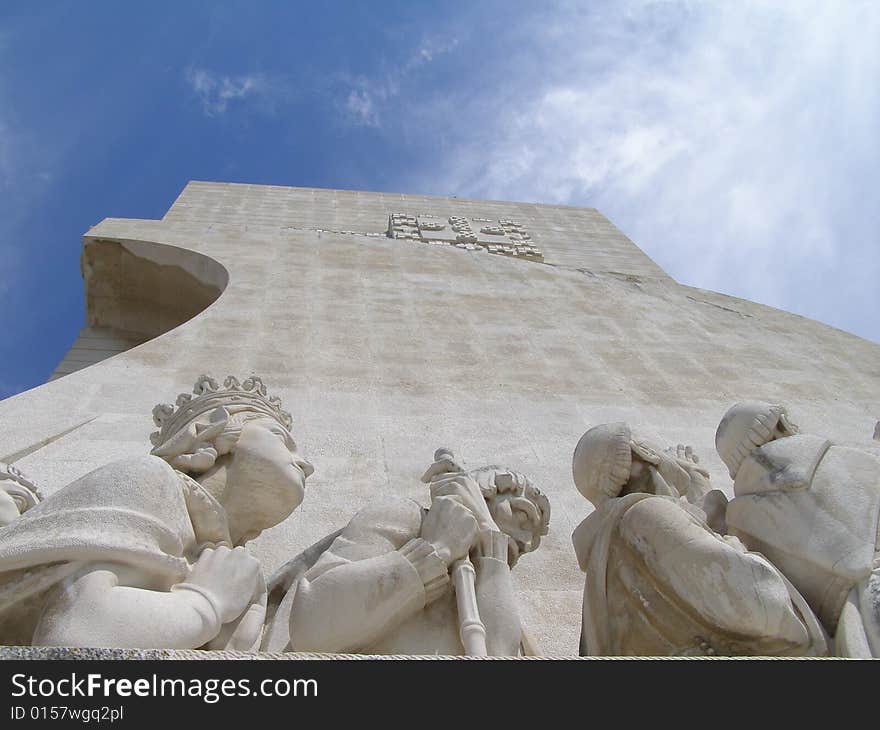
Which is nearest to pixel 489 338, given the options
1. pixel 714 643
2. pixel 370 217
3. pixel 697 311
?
pixel 697 311

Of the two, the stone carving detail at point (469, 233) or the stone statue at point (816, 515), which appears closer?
the stone statue at point (816, 515)

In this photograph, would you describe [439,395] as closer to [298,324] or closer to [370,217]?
[298,324]

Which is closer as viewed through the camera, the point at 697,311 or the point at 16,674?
the point at 16,674

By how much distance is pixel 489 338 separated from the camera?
711 cm

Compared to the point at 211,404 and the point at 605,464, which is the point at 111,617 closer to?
the point at 211,404

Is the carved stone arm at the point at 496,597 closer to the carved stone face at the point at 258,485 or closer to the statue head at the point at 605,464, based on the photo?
the statue head at the point at 605,464

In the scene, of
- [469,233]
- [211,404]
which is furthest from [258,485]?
[469,233]

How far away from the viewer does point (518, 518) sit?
9.70 ft

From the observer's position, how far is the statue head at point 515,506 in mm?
2915

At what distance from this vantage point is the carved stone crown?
3021mm

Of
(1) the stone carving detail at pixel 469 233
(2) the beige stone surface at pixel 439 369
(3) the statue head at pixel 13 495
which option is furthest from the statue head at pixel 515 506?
(1) the stone carving detail at pixel 469 233

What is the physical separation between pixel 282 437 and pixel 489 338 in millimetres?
4233

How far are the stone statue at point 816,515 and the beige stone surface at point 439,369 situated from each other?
2.75ft

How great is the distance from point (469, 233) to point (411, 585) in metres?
11.0
